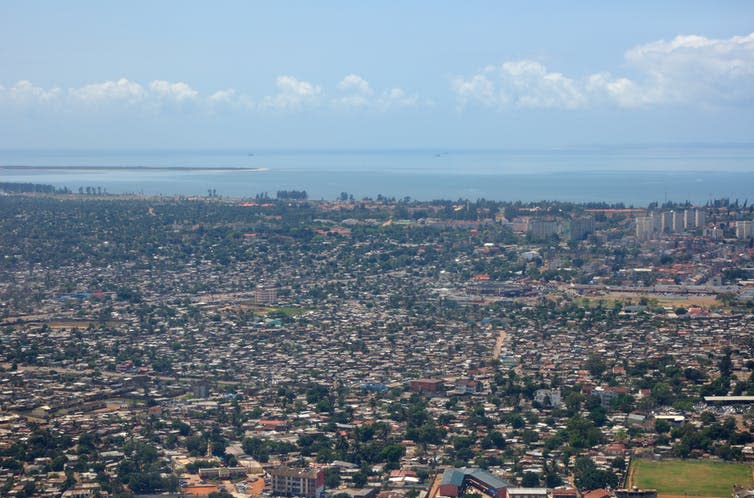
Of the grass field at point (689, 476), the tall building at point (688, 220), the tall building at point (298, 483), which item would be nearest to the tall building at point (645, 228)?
the tall building at point (688, 220)

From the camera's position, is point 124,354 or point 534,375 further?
point 124,354

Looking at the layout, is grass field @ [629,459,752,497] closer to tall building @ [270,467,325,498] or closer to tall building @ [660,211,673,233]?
tall building @ [270,467,325,498]

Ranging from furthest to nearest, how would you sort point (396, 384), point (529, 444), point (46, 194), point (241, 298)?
point (46, 194), point (241, 298), point (396, 384), point (529, 444)

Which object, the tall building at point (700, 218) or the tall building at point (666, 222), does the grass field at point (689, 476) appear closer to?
the tall building at point (666, 222)

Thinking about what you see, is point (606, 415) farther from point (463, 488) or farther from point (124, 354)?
point (124, 354)

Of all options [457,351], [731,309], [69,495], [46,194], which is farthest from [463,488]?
[46,194]

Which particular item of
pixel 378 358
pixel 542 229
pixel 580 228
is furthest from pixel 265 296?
pixel 580 228
